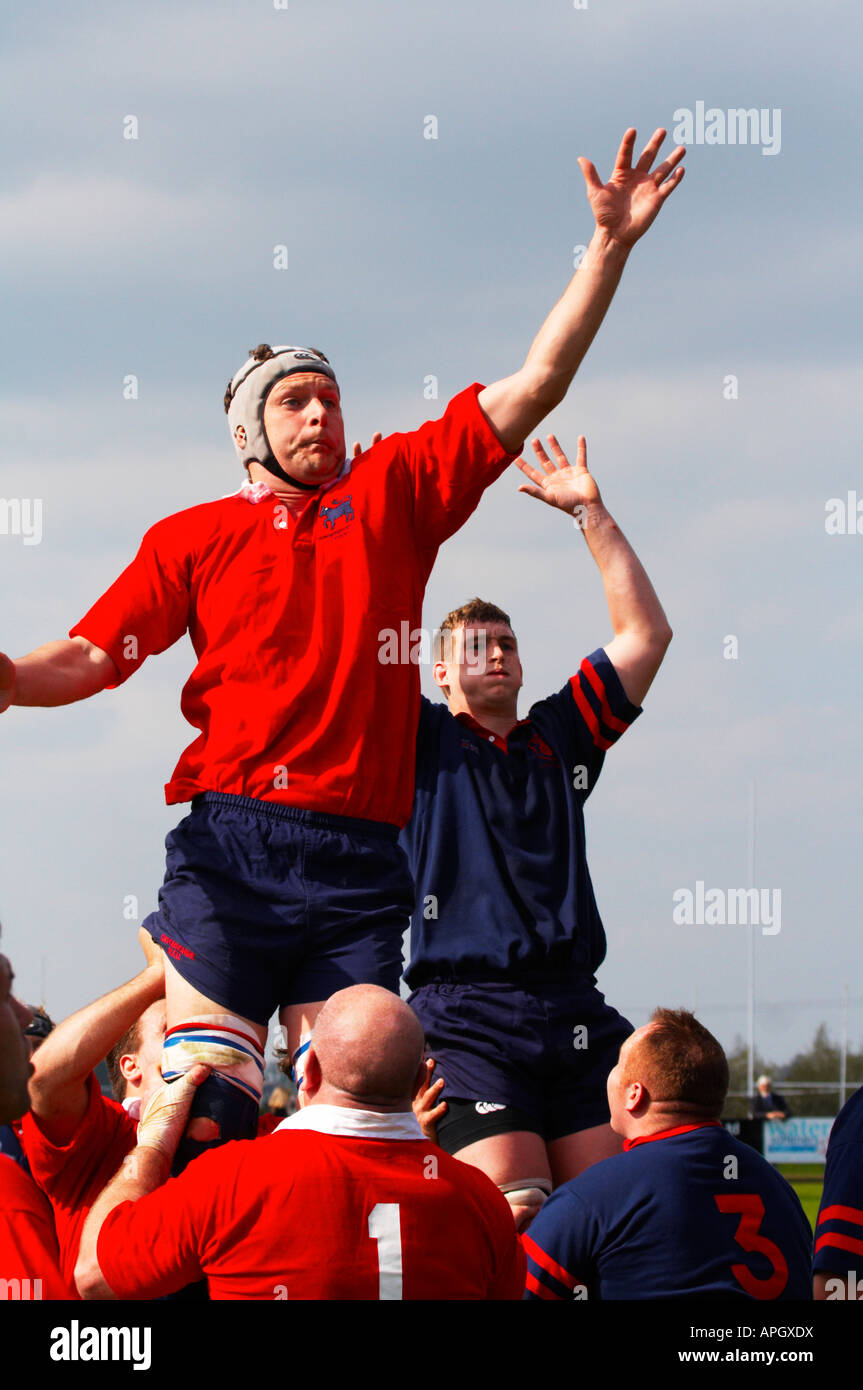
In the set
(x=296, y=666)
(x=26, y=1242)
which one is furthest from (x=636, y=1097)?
(x=26, y=1242)

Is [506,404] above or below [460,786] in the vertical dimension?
above

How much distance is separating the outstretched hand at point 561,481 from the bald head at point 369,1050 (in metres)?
2.47

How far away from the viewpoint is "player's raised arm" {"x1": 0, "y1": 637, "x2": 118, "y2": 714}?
387 centimetres

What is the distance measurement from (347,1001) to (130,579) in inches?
56.1

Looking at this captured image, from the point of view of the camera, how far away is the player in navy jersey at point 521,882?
5035 millimetres

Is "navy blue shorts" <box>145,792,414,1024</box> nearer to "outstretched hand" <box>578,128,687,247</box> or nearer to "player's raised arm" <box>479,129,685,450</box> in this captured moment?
"player's raised arm" <box>479,129,685,450</box>

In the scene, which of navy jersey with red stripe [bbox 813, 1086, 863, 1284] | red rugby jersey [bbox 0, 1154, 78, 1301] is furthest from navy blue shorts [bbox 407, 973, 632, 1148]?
red rugby jersey [bbox 0, 1154, 78, 1301]

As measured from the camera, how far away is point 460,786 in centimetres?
539

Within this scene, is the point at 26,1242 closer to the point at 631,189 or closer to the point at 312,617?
the point at 312,617

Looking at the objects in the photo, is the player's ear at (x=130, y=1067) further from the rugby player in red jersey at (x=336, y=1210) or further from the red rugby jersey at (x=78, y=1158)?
the rugby player in red jersey at (x=336, y=1210)
